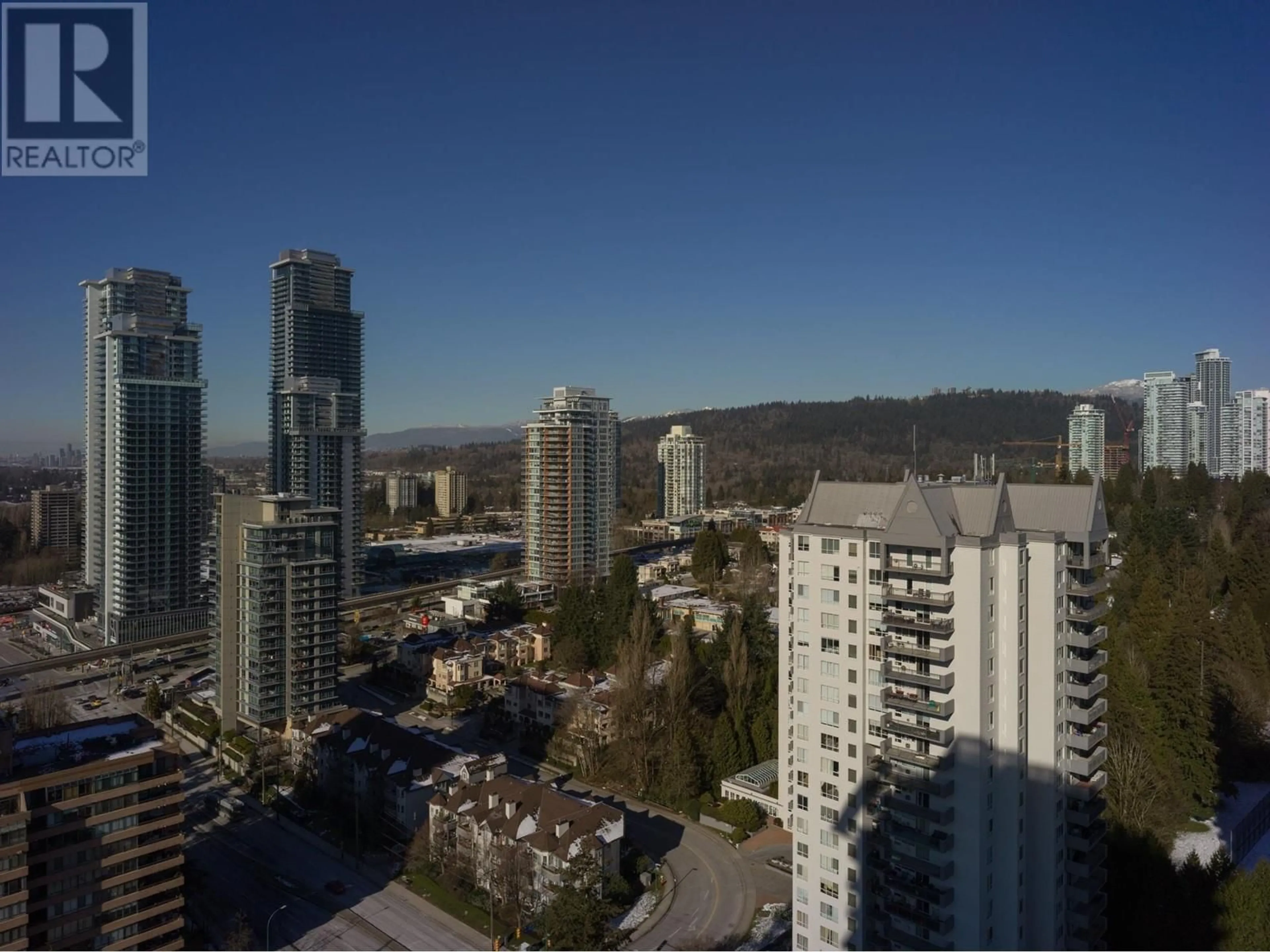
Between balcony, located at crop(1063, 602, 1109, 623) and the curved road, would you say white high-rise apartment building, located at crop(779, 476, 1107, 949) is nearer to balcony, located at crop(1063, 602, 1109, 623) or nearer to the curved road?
balcony, located at crop(1063, 602, 1109, 623)

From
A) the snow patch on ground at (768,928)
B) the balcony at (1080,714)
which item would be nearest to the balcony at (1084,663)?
the balcony at (1080,714)

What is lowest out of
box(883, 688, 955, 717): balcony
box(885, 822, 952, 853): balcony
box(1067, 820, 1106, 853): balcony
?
box(1067, 820, 1106, 853): balcony

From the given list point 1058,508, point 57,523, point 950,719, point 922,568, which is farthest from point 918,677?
point 57,523

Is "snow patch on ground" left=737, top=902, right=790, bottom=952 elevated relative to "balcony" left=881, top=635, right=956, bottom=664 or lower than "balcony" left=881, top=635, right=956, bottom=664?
lower

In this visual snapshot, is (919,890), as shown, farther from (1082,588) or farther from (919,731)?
(1082,588)

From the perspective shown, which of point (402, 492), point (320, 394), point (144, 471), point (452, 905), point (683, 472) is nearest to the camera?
point (452, 905)

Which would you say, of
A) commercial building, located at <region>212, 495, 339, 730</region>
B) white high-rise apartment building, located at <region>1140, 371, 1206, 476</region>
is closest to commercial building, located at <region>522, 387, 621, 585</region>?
commercial building, located at <region>212, 495, 339, 730</region>

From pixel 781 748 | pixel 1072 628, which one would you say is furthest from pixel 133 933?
pixel 1072 628
